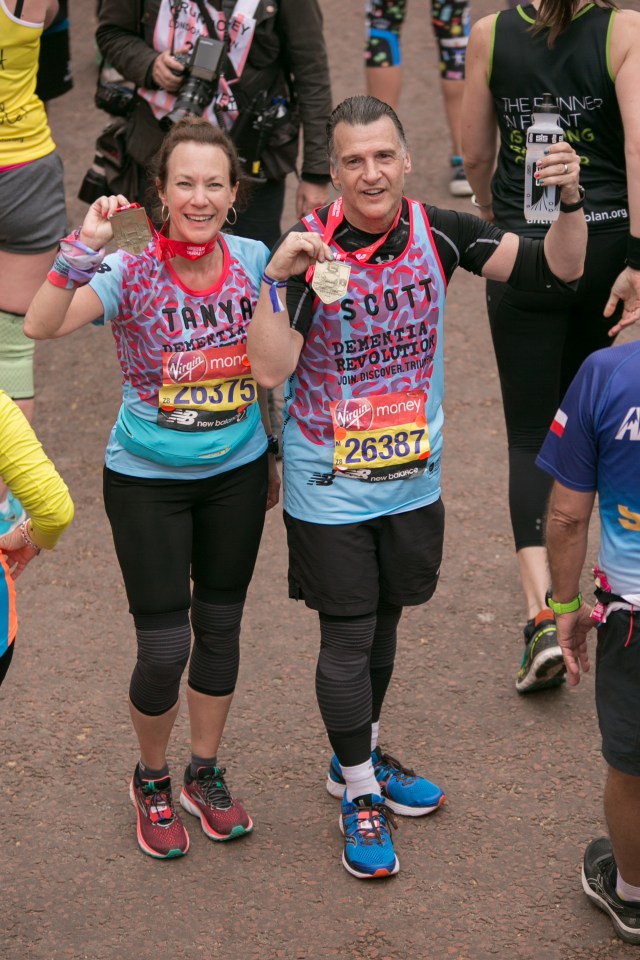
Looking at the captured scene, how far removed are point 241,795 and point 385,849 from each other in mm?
545

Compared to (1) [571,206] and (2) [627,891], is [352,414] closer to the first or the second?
(1) [571,206]

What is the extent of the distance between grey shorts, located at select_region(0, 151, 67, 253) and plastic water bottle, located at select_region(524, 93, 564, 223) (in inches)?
88.1

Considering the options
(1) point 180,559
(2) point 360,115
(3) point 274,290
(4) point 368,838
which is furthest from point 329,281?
(4) point 368,838

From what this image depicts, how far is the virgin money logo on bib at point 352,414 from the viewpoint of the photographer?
3510 millimetres

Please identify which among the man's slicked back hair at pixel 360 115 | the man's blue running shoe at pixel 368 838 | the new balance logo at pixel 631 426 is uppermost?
the man's slicked back hair at pixel 360 115

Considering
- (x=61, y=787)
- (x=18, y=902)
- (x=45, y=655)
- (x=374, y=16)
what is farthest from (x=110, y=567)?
(x=374, y=16)

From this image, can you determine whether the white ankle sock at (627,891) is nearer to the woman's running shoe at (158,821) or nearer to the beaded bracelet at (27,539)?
the woman's running shoe at (158,821)

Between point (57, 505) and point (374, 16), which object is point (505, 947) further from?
point (374, 16)

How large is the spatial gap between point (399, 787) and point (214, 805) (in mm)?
541

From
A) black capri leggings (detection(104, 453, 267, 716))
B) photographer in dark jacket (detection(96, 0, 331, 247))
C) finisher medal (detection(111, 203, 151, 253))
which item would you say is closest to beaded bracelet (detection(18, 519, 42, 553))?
black capri leggings (detection(104, 453, 267, 716))

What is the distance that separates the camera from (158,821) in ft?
12.6

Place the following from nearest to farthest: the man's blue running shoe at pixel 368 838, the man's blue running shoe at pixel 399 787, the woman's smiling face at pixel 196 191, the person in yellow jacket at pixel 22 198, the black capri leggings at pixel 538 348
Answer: the woman's smiling face at pixel 196 191, the man's blue running shoe at pixel 368 838, the man's blue running shoe at pixel 399 787, the black capri leggings at pixel 538 348, the person in yellow jacket at pixel 22 198

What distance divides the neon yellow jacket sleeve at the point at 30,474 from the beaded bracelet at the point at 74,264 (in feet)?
1.31

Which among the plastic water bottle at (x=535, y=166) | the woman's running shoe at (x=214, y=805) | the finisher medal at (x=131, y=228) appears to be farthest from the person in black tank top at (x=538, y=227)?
the finisher medal at (x=131, y=228)
